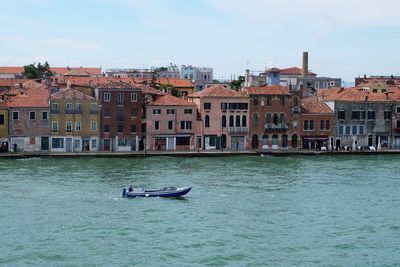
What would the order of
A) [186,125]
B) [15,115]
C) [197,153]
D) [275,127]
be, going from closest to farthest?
[15,115] → [197,153] → [186,125] → [275,127]

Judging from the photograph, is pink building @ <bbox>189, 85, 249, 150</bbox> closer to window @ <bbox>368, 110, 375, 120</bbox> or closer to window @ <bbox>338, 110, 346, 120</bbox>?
window @ <bbox>338, 110, 346, 120</bbox>

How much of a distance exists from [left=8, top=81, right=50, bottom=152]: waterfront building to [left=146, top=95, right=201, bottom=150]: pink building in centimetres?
747

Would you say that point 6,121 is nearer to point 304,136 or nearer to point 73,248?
point 304,136

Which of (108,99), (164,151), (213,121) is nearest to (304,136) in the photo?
(213,121)

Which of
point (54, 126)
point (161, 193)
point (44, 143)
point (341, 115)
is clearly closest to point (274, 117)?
point (341, 115)

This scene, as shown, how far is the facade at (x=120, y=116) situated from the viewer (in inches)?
2357

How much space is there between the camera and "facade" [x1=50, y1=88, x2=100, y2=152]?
5859 cm

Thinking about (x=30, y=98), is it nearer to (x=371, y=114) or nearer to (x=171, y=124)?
(x=171, y=124)

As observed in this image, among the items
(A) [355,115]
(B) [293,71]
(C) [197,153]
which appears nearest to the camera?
(C) [197,153]

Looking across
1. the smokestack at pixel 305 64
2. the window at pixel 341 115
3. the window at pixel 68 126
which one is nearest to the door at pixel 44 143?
the window at pixel 68 126

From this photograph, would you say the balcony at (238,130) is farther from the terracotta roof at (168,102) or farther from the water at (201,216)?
the water at (201,216)

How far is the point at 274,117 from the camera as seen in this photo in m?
63.9

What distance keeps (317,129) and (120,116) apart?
15.5 metres

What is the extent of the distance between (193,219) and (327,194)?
941cm
